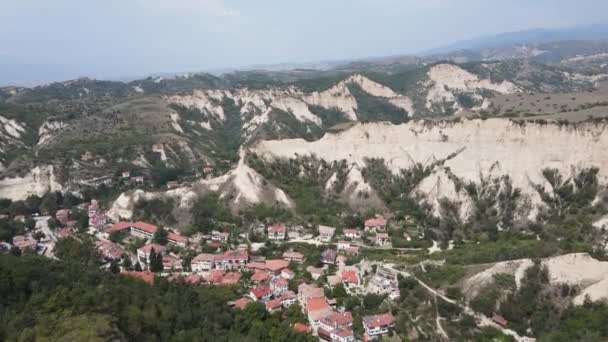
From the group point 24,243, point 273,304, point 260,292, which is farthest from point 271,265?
point 24,243

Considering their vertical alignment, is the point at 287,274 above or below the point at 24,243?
below

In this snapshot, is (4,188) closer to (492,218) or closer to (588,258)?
(492,218)

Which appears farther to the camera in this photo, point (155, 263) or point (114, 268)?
point (155, 263)

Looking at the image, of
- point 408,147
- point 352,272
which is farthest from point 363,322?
point 408,147

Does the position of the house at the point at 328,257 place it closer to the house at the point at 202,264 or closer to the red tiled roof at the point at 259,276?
the red tiled roof at the point at 259,276

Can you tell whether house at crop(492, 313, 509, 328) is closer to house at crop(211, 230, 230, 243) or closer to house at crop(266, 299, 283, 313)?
house at crop(266, 299, 283, 313)

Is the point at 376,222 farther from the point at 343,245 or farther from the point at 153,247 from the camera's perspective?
the point at 153,247
